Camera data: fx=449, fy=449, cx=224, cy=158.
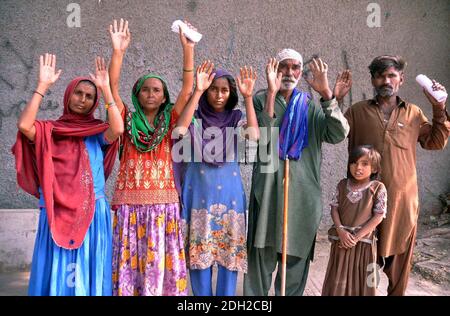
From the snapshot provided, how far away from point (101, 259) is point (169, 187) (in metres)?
0.63

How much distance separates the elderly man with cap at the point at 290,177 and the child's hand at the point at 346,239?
0.18m

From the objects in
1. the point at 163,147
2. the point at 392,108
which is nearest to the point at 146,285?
the point at 163,147

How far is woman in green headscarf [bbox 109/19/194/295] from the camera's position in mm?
2902

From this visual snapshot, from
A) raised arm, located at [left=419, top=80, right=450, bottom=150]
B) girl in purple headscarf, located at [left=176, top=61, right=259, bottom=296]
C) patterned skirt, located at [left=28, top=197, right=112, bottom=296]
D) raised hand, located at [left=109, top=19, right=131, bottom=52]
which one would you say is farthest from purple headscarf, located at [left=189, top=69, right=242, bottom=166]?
raised arm, located at [left=419, top=80, right=450, bottom=150]

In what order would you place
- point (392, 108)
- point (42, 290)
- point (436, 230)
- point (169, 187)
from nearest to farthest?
point (42, 290) → point (169, 187) → point (392, 108) → point (436, 230)

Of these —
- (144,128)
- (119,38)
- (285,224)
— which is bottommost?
(285,224)

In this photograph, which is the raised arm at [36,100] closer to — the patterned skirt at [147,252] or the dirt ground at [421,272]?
the patterned skirt at [147,252]

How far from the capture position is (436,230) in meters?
5.56

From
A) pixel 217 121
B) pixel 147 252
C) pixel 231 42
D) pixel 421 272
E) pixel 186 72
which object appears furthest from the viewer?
pixel 231 42

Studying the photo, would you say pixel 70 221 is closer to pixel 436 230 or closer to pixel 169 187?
pixel 169 187

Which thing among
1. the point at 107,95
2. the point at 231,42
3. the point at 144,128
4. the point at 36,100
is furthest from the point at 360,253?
the point at 231,42

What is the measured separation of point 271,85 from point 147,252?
4.56 feet

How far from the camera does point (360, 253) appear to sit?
311cm

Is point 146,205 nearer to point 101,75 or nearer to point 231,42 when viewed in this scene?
point 101,75
